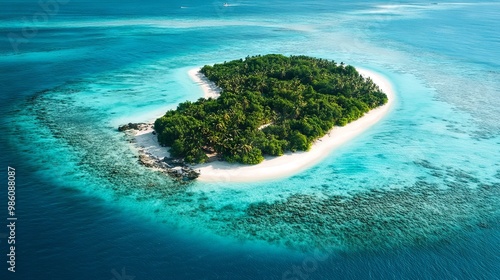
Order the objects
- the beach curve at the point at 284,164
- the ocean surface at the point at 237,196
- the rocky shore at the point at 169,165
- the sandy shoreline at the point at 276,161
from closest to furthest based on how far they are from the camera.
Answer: the ocean surface at the point at 237,196 < the rocky shore at the point at 169,165 < the beach curve at the point at 284,164 < the sandy shoreline at the point at 276,161

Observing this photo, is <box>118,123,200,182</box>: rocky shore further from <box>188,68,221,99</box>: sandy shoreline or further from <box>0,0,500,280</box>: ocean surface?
<box>188,68,221,99</box>: sandy shoreline

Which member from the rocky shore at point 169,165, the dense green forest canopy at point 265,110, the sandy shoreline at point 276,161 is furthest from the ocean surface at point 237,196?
the dense green forest canopy at point 265,110

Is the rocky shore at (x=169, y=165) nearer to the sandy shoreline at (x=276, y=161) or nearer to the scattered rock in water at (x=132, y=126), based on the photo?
the sandy shoreline at (x=276, y=161)

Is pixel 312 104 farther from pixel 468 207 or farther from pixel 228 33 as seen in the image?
pixel 228 33

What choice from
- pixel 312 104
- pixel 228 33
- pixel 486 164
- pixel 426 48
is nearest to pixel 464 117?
pixel 486 164

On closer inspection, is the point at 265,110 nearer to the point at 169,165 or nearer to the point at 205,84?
the point at 169,165

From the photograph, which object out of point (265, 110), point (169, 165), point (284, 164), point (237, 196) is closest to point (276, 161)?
point (284, 164)
